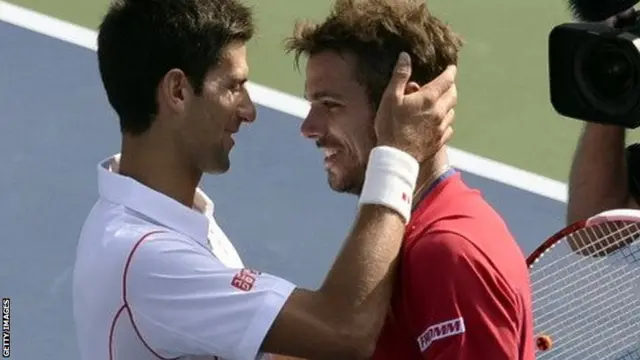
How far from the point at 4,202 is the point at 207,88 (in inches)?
141

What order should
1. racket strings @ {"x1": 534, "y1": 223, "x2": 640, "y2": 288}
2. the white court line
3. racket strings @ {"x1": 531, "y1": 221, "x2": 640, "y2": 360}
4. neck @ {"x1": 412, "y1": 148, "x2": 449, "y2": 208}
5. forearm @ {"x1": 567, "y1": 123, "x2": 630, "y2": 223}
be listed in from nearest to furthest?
neck @ {"x1": 412, "y1": 148, "x2": 449, "y2": 208} → racket strings @ {"x1": 534, "y1": 223, "x2": 640, "y2": 288} → racket strings @ {"x1": 531, "y1": 221, "x2": 640, "y2": 360} → forearm @ {"x1": 567, "y1": 123, "x2": 630, "y2": 223} → the white court line

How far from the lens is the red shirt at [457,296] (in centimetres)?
397

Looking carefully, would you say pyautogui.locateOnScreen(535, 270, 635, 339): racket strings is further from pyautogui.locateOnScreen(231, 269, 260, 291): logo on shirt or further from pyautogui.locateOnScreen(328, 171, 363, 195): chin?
pyautogui.locateOnScreen(231, 269, 260, 291): logo on shirt

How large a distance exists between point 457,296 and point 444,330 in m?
0.09

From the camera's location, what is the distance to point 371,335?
4.06 meters

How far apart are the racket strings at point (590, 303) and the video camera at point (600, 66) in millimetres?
473

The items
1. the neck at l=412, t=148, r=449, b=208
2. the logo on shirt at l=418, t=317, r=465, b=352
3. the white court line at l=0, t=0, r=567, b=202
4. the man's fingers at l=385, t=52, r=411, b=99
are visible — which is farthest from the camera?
the white court line at l=0, t=0, r=567, b=202

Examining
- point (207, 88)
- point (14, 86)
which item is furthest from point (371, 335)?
point (14, 86)

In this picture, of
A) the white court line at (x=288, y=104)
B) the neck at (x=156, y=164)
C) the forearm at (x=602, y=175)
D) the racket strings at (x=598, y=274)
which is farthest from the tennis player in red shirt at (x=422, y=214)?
the white court line at (x=288, y=104)

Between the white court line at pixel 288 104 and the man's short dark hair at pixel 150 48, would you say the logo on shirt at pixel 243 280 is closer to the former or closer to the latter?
the man's short dark hair at pixel 150 48

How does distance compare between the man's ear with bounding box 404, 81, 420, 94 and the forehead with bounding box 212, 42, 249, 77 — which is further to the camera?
the forehead with bounding box 212, 42, 249, 77

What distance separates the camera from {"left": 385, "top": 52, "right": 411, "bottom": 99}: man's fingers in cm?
418

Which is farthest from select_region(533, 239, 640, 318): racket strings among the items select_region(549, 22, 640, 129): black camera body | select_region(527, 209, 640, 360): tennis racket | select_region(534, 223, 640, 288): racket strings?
select_region(549, 22, 640, 129): black camera body

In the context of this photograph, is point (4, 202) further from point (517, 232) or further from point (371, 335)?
point (371, 335)
